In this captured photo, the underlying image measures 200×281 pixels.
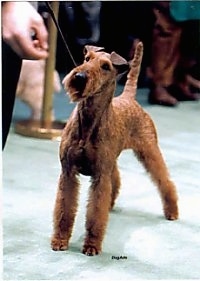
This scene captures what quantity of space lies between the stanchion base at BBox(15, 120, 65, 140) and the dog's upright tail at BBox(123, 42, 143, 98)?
0.46ft

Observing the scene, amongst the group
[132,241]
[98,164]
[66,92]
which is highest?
[66,92]

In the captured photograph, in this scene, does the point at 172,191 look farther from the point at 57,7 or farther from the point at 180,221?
Result: the point at 57,7

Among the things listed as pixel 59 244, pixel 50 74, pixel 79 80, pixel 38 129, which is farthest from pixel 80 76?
pixel 38 129

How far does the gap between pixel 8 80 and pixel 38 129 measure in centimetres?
36

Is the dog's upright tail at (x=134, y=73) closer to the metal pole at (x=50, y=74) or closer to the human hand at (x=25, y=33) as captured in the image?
the metal pole at (x=50, y=74)

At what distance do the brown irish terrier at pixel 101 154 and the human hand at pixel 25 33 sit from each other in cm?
22

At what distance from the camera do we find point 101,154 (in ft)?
3.56

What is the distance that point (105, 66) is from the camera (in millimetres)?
976

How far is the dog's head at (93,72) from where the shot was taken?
943 millimetres

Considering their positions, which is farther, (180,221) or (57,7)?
(180,221)

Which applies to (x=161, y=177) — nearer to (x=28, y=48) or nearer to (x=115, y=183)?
(x=115, y=183)

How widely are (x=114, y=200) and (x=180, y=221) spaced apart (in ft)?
0.33

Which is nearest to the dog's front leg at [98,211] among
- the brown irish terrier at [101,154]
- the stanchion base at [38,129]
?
the brown irish terrier at [101,154]

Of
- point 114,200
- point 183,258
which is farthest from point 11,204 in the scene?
point 183,258
